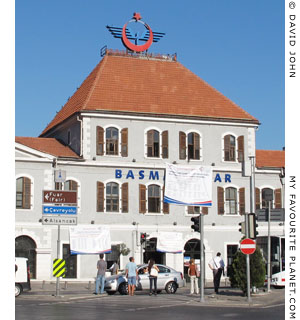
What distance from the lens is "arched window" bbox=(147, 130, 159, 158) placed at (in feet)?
147

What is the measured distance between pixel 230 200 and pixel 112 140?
9.47m

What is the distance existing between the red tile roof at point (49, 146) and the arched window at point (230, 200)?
11018 millimetres

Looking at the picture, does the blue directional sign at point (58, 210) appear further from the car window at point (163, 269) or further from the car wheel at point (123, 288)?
the car window at point (163, 269)

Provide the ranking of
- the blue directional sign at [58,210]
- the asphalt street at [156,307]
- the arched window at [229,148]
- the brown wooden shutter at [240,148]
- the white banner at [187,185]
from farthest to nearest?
the brown wooden shutter at [240,148], the arched window at [229,148], the white banner at [187,185], the blue directional sign at [58,210], the asphalt street at [156,307]

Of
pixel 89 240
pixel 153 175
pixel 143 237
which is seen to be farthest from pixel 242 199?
pixel 89 240

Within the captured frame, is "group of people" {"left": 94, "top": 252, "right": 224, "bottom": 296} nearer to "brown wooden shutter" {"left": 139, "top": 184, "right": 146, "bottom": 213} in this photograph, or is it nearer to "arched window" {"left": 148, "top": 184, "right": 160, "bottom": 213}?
"brown wooden shutter" {"left": 139, "top": 184, "right": 146, "bottom": 213}

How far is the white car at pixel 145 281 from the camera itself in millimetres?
30359

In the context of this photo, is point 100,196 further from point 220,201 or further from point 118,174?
point 220,201

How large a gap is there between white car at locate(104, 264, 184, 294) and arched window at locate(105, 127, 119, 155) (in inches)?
544

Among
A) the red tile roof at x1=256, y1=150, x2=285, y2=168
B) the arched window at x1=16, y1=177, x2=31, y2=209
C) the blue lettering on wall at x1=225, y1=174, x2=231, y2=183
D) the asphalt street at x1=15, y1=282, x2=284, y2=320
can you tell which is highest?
the red tile roof at x1=256, y1=150, x2=285, y2=168

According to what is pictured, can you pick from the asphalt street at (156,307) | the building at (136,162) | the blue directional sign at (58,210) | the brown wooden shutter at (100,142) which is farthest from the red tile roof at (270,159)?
the blue directional sign at (58,210)

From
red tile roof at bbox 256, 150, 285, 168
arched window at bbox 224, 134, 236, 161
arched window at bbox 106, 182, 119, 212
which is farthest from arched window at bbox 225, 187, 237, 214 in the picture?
arched window at bbox 106, 182, 119, 212

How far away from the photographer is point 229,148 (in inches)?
1844
